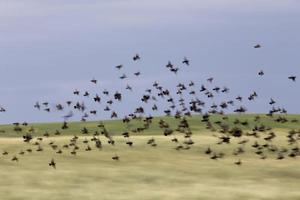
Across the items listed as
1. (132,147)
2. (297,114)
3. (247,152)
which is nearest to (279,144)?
(247,152)

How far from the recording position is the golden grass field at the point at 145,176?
143 feet

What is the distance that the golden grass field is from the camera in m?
43.7

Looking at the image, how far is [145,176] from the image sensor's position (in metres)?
50.5

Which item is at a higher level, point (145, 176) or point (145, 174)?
point (145, 174)

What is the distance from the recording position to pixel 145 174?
51375 mm

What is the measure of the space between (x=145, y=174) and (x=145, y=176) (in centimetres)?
91

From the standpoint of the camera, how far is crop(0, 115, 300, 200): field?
43.8 metres

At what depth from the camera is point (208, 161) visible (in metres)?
61.2

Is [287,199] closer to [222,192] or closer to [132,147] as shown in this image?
[222,192]

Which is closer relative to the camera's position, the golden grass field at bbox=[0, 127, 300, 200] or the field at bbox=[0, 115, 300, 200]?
the golden grass field at bbox=[0, 127, 300, 200]

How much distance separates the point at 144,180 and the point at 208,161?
13470mm

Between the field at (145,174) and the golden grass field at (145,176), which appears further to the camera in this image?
the field at (145,174)

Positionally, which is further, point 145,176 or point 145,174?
point 145,174

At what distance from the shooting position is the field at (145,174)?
144ft
